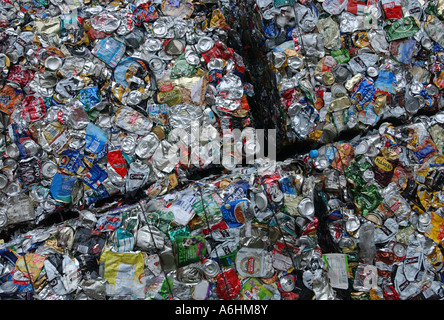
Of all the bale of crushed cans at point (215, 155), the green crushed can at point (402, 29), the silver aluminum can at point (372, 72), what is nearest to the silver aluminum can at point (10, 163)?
the bale of crushed cans at point (215, 155)

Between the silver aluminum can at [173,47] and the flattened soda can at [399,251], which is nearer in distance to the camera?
the flattened soda can at [399,251]

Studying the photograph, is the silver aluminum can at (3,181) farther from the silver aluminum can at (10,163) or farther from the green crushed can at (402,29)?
the green crushed can at (402,29)

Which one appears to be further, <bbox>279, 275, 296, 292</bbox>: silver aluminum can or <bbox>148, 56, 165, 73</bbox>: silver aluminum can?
<bbox>148, 56, 165, 73</bbox>: silver aluminum can

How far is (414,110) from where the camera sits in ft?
6.03

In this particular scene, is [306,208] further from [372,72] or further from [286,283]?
[372,72]

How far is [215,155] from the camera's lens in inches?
66.7

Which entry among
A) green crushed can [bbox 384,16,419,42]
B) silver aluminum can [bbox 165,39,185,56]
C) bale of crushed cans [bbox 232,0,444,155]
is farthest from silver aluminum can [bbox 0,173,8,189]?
green crushed can [bbox 384,16,419,42]

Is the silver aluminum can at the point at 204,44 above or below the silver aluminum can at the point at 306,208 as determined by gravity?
above

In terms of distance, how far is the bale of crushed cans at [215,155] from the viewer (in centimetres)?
152

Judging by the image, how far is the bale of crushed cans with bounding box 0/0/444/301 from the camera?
1.52m

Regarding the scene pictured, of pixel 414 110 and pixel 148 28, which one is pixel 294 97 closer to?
pixel 414 110

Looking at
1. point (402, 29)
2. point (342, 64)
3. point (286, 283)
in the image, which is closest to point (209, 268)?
point (286, 283)

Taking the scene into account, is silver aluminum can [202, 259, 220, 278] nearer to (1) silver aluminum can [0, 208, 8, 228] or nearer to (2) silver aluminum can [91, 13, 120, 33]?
(1) silver aluminum can [0, 208, 8, 228]

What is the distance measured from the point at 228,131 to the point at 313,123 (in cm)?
37
